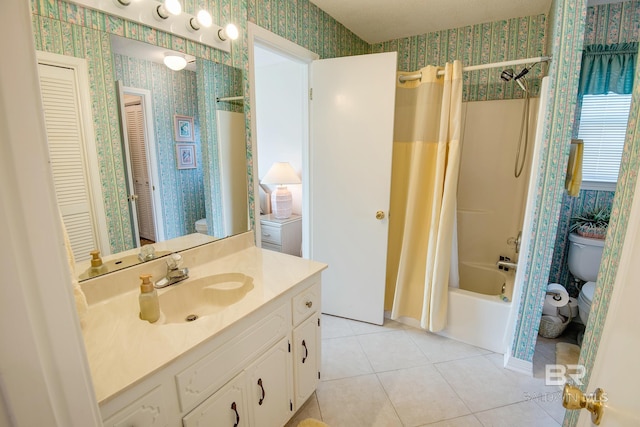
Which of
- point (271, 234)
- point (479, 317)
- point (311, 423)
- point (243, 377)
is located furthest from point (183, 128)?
point (479, 317)

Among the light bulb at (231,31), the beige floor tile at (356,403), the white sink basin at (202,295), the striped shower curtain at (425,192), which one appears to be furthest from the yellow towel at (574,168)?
the light bulb at (231,31)

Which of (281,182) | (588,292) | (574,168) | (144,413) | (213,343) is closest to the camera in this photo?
(144,413)

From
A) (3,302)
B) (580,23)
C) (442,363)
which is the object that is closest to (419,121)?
(580,23)

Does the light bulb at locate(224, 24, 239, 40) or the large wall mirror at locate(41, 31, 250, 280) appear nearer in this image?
the large wall mirror at locate(41, 31, 250, 280)

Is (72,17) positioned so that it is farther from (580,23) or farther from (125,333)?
(580,23)

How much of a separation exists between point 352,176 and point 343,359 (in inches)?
51.2

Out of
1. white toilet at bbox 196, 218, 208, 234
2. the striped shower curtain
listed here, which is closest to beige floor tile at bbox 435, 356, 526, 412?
the striped shower curtain

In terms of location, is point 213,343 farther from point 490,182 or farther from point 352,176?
point 490,182

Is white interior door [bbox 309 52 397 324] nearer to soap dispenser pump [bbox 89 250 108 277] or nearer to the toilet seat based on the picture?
the toilet seat

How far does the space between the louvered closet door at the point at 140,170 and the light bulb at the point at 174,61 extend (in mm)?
265

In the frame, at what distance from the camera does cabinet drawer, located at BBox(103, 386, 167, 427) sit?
2.51ft

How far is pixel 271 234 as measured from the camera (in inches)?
126

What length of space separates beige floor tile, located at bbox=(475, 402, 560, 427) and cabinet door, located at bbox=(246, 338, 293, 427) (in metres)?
1.06

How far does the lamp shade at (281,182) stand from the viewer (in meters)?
3.19
